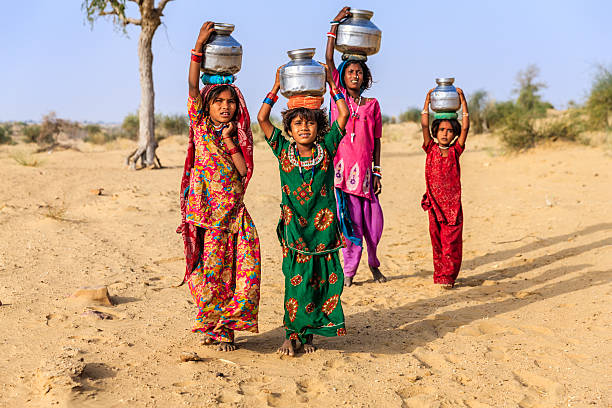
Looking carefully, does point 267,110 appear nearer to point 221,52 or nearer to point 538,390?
point 221,52

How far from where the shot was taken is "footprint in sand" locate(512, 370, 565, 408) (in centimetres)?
314

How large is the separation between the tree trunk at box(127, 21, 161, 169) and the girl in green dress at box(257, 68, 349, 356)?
10155 mm

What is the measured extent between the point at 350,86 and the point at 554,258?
3.10 metres

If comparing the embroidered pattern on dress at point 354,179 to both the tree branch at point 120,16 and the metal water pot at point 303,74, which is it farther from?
the tree branch at point 120,16

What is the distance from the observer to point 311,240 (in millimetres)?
3766

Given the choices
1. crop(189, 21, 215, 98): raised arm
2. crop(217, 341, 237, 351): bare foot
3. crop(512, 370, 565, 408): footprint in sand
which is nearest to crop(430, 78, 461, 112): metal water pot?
crop(189, 21, 215, 98): raised arm

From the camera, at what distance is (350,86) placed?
5395 mm

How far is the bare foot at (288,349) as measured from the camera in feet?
12.3

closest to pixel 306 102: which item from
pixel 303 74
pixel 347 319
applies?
pixel 303 74

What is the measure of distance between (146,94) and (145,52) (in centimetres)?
92

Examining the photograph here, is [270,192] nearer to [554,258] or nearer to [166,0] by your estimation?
[166,0]

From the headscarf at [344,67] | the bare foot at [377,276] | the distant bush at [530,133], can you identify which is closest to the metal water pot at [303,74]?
the headscarf at [344,67]

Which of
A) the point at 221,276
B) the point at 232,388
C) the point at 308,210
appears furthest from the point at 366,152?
the point at 232,388

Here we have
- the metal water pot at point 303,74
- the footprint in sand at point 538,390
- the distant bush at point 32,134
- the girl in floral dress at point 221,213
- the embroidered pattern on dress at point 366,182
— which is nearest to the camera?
the footprint in sand at point 538,390
